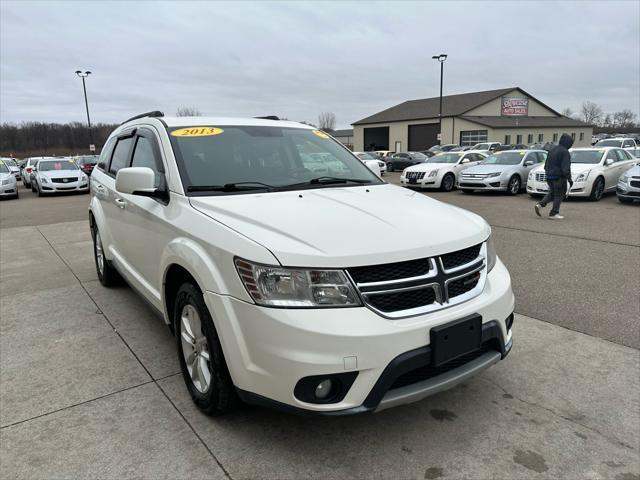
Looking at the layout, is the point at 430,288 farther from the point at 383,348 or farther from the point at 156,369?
the point at 156,369

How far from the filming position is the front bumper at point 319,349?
2.14m

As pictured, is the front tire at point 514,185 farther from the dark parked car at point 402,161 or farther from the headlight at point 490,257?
the dark parked car at point 402,161

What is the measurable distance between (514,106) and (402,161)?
37.8 meters

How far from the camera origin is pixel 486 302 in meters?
2.60

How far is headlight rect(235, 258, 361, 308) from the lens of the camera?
2.21m

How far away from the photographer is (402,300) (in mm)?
2318

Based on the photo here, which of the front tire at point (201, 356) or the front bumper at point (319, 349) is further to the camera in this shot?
the front tire at point (201, 356)

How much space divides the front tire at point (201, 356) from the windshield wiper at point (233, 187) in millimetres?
661

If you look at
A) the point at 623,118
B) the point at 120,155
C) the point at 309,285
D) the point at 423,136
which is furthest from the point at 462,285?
the point at 623,118

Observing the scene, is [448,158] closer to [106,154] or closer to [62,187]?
[62,187]

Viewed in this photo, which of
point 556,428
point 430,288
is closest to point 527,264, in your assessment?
point 556,428

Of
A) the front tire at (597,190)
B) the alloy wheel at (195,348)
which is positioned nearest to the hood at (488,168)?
the front tire at (597,190)

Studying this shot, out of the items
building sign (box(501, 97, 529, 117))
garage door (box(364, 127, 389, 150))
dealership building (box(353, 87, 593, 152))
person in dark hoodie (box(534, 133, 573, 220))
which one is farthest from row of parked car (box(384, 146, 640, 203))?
building sign (box(501, 97, 529, 117))

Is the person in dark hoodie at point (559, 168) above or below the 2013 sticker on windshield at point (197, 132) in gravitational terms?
below
